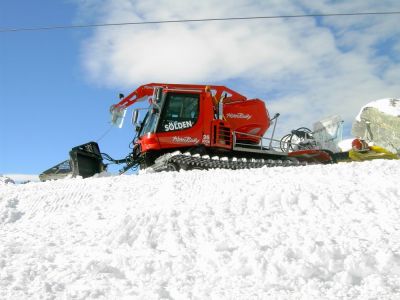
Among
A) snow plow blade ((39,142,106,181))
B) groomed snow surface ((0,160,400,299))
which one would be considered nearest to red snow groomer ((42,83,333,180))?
snow plow blade ((39,142,106,181))

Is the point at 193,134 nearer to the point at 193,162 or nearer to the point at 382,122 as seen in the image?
the point at 193,162

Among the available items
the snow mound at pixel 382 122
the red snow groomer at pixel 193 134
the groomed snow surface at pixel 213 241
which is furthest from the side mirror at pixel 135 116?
the snow mound at pixel 382 122

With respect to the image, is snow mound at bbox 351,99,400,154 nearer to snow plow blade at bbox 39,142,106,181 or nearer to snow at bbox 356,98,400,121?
snow at bbox 356,98,400,121

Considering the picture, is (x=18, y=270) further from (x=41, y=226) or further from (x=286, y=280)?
Answer: (x=286, y=280)

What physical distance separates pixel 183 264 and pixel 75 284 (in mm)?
774

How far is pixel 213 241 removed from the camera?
12.7ft

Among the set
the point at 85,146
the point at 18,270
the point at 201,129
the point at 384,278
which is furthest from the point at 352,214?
the point at 85,146

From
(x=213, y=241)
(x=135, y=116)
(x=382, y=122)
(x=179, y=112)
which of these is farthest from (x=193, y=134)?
(x=382, y=122)

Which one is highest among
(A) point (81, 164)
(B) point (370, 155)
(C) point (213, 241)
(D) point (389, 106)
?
(D) point (389, 106)

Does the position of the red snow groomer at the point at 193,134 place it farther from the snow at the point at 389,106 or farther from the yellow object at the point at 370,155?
the snow at the point at 389,106

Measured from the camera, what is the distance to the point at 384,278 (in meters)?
3.17

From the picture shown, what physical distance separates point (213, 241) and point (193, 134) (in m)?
6.35

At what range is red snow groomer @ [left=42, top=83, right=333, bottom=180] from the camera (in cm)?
1002

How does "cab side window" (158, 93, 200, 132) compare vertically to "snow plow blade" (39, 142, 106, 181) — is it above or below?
above
